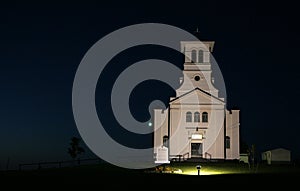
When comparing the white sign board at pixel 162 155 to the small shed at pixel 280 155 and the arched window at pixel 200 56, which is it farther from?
the arched window at pixel 200 56

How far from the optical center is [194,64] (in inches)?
1944

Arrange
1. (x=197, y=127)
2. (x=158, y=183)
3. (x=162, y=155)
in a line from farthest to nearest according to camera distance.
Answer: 1. (x=197, y=127)
2. (x=162, y=155)
3. (x=158, y=183)

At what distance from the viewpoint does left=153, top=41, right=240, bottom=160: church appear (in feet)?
148

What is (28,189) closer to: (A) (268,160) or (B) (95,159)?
(B) (95,159)

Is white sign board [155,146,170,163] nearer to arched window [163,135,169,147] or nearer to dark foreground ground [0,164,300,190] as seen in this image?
arched window [163,135,169,147]

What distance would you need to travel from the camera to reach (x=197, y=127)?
1780 inches

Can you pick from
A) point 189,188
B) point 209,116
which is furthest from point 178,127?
point 189,188

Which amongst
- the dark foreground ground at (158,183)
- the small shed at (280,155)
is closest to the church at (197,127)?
the small shed at (280,155)

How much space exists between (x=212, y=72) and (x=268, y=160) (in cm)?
1306

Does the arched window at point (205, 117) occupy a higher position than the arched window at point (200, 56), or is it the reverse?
the arched window at point (200, 56)

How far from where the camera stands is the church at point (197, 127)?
4500 cm

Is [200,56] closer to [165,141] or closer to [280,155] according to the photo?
[165,141]

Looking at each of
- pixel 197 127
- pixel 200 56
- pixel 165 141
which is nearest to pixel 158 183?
pixel 197 127

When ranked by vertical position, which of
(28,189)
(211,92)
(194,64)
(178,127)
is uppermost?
(194,64)
